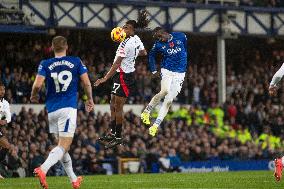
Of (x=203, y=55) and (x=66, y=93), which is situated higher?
(x=203, y=55)

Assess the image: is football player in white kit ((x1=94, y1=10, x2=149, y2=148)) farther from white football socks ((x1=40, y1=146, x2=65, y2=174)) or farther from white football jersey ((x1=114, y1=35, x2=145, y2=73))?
white football socks ((x1=40, y1=146, x2=65, y2=174))

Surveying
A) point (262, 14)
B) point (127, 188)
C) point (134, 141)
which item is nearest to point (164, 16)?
point (262, 14)

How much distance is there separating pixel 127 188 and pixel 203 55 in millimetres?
26577

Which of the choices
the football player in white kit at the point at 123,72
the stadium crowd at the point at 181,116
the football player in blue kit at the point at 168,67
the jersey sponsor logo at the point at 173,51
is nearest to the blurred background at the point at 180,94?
the stadium crowd at the point at 181,116

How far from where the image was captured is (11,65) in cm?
3550

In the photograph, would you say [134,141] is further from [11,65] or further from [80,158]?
[11,65]

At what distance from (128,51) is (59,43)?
19.7 ft

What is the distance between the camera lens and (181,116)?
3759 centimetres

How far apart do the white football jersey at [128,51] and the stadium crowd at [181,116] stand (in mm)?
8124

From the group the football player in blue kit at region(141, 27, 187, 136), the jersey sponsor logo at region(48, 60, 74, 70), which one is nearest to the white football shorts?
the jersey sponsor logo at region(48, 60, 74, 70)

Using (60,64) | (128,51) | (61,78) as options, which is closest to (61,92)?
(61,78)

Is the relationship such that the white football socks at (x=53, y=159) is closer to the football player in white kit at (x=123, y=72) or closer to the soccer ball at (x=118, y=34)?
the football player in white kit at (x=123, y=72)

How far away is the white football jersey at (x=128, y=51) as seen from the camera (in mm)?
21453

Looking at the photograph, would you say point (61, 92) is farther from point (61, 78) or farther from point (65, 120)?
point (65, 120)
